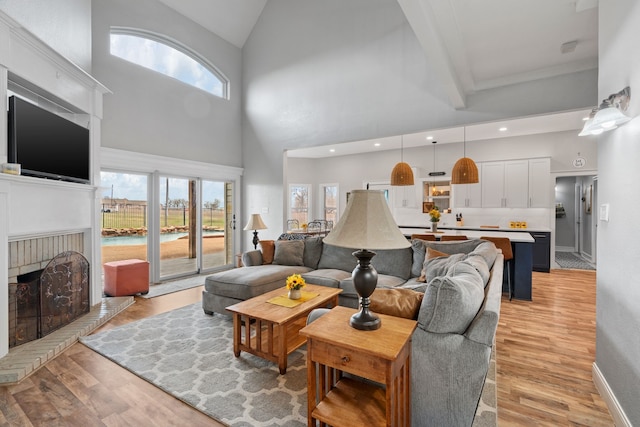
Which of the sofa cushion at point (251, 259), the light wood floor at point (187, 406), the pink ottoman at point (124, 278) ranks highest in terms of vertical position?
the sofa cushion at point (251, 259)

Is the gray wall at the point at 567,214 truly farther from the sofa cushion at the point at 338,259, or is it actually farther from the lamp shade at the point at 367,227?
the lamp shade at the point at 367,227

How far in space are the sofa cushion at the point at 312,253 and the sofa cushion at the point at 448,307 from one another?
9.47 feet

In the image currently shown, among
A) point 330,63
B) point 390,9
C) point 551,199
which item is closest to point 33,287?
point 330,63

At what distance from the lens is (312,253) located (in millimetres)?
4473

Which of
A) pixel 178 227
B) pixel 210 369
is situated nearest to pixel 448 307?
pixel 210 369

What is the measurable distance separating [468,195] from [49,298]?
7764mm

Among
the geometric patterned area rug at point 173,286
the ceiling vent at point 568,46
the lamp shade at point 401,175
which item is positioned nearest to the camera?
the ceiling vent at point 568,46

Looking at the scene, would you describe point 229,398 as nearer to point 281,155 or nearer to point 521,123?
point 281,155

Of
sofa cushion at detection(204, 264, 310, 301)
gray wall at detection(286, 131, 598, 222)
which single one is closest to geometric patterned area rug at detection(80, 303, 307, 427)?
sofa cushion at detection(204, 264, 310, 301)

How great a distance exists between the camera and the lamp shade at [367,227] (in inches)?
57.5

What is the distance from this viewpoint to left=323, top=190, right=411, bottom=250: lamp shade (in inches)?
57.5

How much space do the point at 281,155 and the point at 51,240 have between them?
13.3ft

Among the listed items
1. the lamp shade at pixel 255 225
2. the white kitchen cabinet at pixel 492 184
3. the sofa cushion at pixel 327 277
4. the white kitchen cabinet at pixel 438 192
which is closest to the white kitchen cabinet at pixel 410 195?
the white kitchen cabinet at pixel 438 192

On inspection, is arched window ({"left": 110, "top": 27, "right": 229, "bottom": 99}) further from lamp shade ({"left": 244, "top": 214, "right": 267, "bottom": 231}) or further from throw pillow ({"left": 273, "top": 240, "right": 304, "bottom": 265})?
throw pillow ({"left": 273, "top": 240, "right": 304, "bottom": 265})
